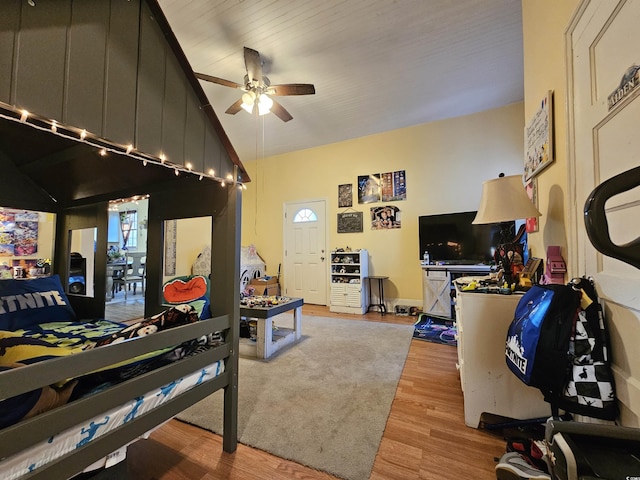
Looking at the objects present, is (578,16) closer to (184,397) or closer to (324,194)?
(184,397)

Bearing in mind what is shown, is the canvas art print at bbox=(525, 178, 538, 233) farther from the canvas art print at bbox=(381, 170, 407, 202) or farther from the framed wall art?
the canvas art print at bbox=(381, 170, 407, 202)

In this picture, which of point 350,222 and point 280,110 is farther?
point 350,222

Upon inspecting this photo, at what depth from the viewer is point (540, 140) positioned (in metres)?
1.57

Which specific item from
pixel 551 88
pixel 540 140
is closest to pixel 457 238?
pixel 540 140

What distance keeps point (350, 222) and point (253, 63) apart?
9.69 feet

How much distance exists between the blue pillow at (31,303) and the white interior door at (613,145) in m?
3.05

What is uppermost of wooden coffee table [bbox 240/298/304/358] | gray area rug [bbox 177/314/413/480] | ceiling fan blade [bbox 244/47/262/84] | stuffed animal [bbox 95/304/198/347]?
ceiling fan blade [bbox 244/47/262/84]

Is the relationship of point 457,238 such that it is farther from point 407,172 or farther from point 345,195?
point 345,195

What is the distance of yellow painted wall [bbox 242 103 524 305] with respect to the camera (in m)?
3.79

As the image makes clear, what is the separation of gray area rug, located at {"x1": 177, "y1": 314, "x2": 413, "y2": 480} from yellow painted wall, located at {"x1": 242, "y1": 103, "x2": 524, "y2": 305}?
6.12 feet

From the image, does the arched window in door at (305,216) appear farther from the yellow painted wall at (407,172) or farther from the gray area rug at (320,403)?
the gray area rug at (320,403)

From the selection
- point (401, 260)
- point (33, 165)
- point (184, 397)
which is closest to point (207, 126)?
point (184, 397)

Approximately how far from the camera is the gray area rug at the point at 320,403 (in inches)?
51.5

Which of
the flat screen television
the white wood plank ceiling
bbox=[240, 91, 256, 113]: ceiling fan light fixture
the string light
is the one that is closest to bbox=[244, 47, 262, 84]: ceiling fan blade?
bbox=[240, 91, 256, 113]: ceiling fan light fixture
